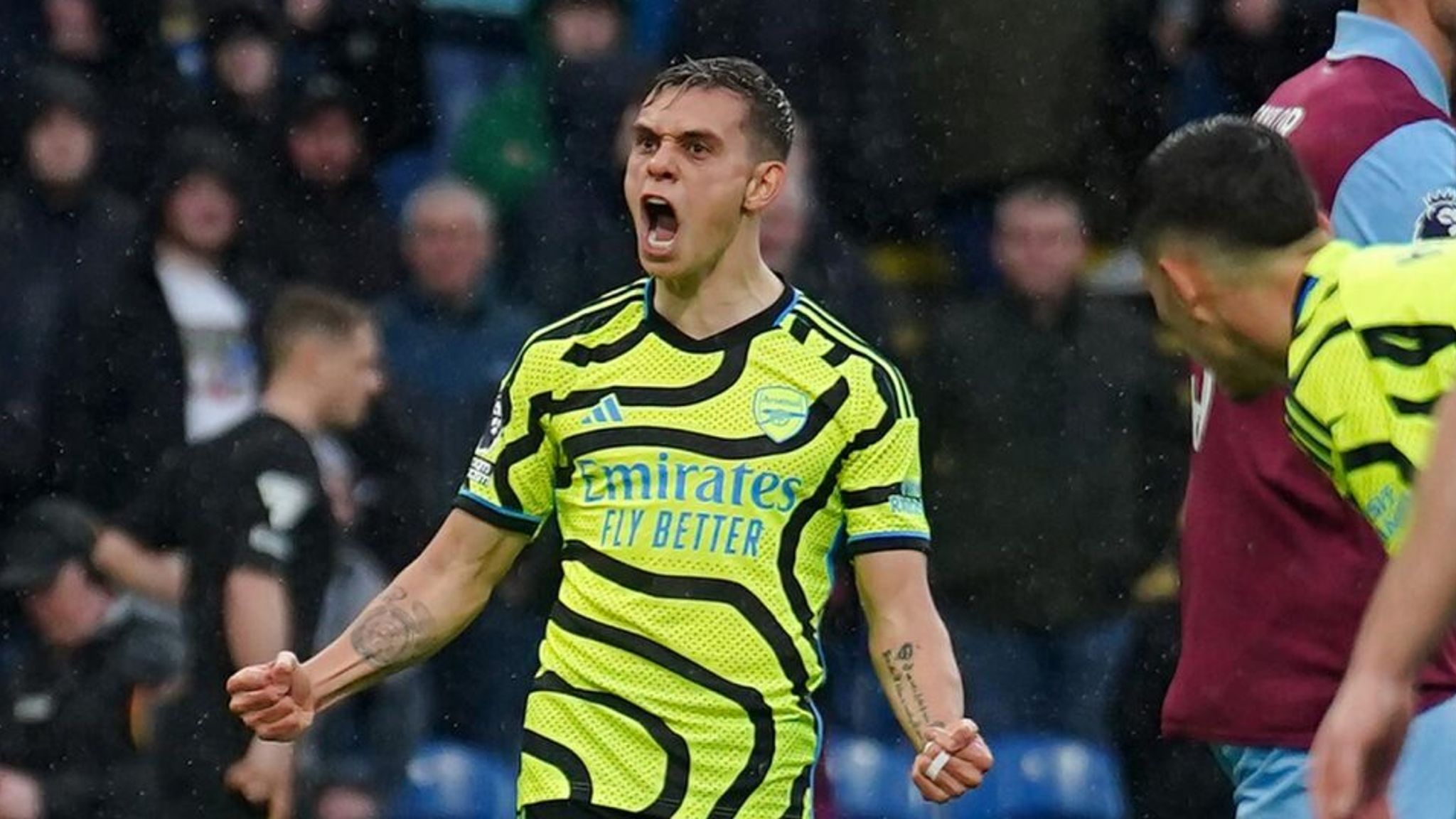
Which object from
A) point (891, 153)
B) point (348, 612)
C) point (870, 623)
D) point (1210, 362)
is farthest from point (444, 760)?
point (1210, 362)

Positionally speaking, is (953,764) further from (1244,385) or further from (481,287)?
(481,287)

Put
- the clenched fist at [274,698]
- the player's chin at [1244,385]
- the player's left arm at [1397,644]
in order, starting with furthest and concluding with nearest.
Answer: the clenched fist at [274,698] → the player's chin at [1244,385] → the player's left arm at [1397,644]

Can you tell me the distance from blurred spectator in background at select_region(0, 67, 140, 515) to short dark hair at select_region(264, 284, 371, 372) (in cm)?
75

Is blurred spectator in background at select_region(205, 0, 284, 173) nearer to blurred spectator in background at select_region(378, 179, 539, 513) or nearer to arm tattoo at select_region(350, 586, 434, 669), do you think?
blurred spectator in background at select_region(378, 179, 539, 513)

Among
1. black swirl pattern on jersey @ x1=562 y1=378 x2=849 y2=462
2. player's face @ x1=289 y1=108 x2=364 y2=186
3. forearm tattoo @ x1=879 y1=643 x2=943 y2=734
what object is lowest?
forearm tattoo @ x1=879 y1=643 x2=943 y2=734

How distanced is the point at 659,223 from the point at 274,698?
1.07 metres

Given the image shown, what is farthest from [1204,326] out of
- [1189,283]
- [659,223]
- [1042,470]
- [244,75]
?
[244,75]

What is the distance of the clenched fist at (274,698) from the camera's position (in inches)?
193

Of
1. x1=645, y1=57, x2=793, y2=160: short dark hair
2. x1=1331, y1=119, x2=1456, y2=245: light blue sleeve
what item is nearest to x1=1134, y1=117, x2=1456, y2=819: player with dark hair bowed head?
x1=1331, y1=119, x2=1456, y2=245: light blue sleeve

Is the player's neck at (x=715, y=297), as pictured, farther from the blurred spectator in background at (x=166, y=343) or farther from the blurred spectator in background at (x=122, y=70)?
the blurred spectator in background at (x=122, y=70)

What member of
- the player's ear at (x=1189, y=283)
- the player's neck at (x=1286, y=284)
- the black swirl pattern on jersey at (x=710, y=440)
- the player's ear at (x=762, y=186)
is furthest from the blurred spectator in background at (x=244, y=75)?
the player's neck at (x=1286, y=284)

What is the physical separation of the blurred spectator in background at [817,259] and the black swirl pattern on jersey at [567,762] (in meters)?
2.90

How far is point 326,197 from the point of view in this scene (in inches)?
Answer: 330

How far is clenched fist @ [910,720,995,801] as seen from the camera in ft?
15.5
